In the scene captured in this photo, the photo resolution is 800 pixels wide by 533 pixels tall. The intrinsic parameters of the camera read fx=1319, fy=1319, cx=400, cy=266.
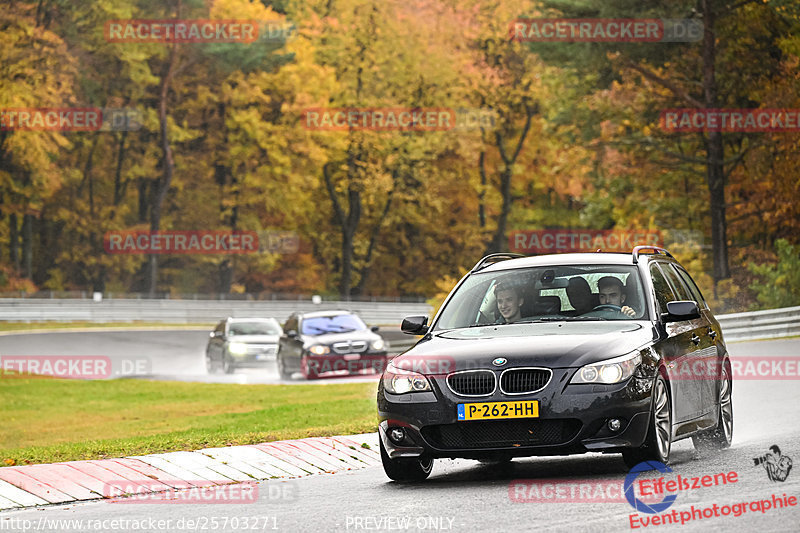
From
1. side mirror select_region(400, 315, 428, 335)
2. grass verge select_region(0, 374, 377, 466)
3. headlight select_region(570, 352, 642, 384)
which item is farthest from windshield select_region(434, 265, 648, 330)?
grass verge select_region(0, 374, 377, 466)

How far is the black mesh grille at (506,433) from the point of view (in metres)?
9.11

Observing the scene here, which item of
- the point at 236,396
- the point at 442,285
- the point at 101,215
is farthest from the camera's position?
the point at 101,215

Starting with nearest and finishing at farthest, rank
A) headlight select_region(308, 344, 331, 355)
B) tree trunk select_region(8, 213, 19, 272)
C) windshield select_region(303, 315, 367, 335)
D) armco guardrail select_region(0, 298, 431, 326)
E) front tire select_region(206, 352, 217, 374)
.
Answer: headlight select_region(308, 344, 331, 355)
windshield select_region(303, 315, 367, 335)
front tire select_region(206, 352, 217, 374)
armco guardrail select_region(0, 298, 431, 326)
tree trunk select_region(8, 213, 19, 272)

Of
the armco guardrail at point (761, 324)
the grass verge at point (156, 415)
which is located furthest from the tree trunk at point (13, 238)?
the armco guardrail at point (761, 324)

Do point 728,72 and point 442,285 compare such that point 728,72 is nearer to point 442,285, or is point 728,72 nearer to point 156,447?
point 442,285

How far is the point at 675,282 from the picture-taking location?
39.2 ft

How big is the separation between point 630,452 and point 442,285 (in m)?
31.6

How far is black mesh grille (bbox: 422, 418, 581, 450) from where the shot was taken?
29.9 ft

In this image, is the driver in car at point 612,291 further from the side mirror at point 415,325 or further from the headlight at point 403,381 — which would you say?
the headlight at point 403,381

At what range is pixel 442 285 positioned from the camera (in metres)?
40.9

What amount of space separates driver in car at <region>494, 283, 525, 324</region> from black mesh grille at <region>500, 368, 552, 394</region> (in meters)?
1.37

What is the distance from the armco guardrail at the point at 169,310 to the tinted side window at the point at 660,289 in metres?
43.7

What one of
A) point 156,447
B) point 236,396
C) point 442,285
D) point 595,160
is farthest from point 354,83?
point 156,447

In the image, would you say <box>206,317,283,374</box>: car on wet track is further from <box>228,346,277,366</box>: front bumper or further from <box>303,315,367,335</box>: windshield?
<box>303,315,367,335</box>: windshield
